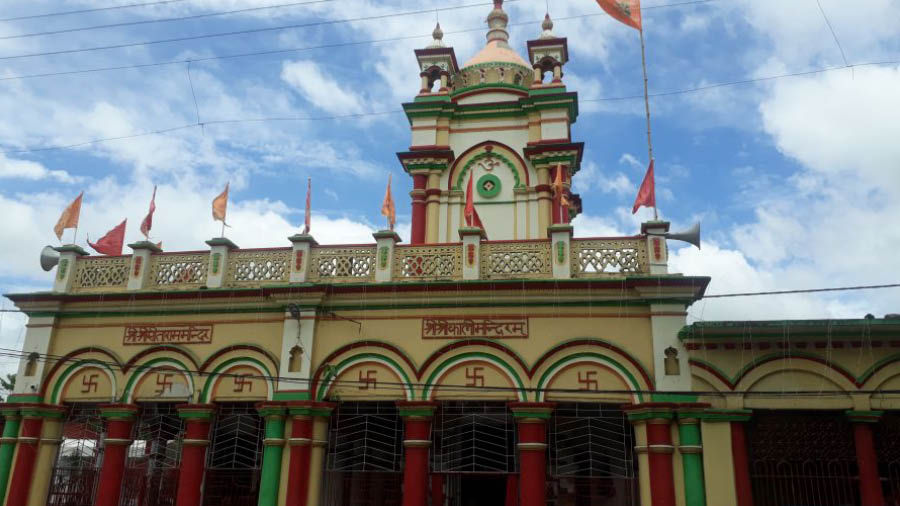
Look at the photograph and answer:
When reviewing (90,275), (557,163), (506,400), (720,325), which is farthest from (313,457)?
(557,163)

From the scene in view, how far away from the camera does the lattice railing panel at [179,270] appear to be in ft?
42.3

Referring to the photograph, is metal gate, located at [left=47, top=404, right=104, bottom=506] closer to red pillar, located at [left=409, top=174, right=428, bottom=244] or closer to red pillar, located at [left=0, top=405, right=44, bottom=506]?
red pillar, located at [left=0, top=405, right=44, bottom=506]

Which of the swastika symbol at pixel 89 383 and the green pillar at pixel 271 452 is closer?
the green pillar at pixel 271 452

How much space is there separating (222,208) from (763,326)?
974 centimetres

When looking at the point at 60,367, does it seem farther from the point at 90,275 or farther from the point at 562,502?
the point at 562,502

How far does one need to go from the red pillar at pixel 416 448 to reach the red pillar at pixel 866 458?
6357 millimetres

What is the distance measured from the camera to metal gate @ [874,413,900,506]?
421 inches

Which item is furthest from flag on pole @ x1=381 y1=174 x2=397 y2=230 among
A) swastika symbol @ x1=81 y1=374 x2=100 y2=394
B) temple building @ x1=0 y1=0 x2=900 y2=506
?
swastika symbol @ x1=81 y1=374 x2=100 y2=394

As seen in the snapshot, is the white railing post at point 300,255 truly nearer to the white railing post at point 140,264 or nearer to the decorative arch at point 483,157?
the white railing post at point 140,264

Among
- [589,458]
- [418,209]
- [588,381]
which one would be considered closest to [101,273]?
[418,209]

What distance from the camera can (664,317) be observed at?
11.1 meters

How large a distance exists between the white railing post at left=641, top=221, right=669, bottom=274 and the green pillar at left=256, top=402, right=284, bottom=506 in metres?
6.52

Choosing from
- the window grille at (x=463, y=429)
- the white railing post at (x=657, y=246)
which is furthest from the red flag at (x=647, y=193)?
the window grille at (x=463, y=429)

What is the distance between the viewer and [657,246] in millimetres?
11398
